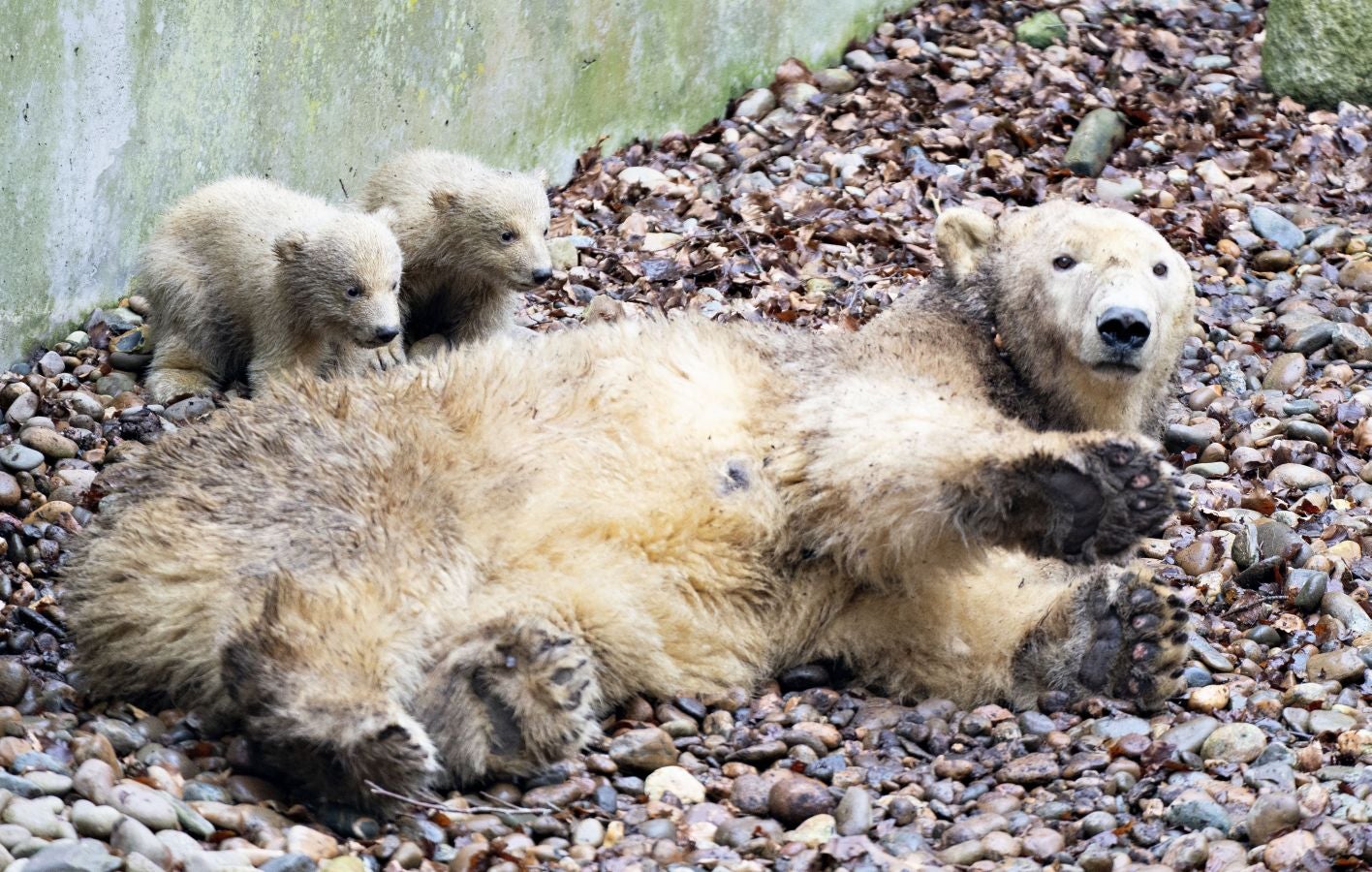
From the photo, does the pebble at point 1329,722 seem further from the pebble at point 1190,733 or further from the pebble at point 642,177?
the pebble at point 642,177

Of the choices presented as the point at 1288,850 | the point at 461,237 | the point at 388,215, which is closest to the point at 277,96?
the point at 388,215

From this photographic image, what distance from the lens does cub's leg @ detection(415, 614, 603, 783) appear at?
4266mm

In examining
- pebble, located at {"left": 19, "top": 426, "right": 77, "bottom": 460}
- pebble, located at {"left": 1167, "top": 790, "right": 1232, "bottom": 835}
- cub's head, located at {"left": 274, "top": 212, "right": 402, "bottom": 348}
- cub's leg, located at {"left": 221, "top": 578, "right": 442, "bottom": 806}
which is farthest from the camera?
cub's head, located at {"left": 274, "top": 212, "right": 402, "bottom": 348}

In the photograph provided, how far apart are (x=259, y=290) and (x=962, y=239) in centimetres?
278

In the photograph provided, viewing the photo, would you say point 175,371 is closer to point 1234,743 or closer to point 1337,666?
point 1234,743

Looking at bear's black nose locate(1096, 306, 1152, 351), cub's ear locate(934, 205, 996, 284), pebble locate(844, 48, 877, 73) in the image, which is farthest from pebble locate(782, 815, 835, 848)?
pebble locate(844, 48, 877, 73)

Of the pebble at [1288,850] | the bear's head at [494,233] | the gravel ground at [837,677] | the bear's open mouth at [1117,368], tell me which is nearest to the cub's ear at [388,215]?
the bear's head at [494,233]

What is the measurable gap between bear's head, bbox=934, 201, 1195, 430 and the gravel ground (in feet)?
2.57

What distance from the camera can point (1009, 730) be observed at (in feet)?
15.8

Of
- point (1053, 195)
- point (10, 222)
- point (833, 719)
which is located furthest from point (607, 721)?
point (1053, 195)

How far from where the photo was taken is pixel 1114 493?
447 centimetres

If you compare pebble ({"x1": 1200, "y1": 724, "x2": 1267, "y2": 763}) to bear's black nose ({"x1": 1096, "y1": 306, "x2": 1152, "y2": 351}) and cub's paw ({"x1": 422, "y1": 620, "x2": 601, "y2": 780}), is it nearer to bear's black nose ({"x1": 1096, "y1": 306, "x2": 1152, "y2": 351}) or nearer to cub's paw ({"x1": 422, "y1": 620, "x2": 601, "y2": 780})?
bear's black nose ({"x1": 1096, "y1": 306, "x2": 1152, "y2": 351})

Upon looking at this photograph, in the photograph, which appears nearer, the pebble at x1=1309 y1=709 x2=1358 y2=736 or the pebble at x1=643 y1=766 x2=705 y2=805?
the pebble at x1=643 y1=766 x2=705 y2=805

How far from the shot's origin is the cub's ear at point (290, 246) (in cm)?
639
